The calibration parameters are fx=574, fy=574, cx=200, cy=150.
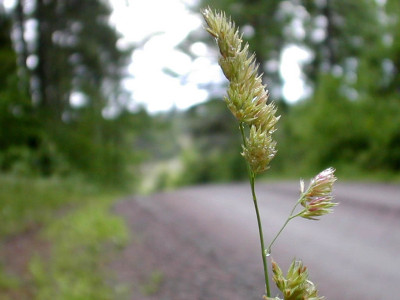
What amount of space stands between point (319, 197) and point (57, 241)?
8570 millimetres

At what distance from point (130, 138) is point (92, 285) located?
22.9 meters

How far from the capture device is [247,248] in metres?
7.25

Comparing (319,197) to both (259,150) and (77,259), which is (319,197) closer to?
(259,150)

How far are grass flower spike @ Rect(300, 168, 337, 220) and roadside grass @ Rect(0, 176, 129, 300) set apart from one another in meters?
4.62

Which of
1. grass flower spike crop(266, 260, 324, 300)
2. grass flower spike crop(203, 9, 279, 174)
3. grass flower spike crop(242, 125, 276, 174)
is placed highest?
grass flower spike crop(203, 9, 279, 174)

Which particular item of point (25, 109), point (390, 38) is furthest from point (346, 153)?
point (25, 109)

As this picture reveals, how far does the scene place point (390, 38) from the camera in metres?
17.2

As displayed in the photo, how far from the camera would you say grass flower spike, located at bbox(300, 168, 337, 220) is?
1.02m

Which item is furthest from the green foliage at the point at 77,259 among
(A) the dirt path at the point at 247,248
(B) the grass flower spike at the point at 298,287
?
(B) the grass flower spike at the point at 298,287

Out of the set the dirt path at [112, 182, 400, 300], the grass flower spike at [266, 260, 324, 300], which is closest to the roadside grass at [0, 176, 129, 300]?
the dirt path at [112, 182, 400, 300]

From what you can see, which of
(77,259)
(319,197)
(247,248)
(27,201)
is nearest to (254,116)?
(319,197)

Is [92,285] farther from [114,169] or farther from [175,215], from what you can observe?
[114,169]

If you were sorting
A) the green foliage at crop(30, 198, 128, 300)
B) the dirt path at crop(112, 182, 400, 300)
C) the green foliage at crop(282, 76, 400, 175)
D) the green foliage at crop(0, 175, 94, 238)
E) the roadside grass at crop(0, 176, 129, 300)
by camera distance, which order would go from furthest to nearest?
the green foliage at crop(282, 76, 400, 175) < the green foliage at crop(0, 175, 94, 238) < the roadside grass at crop(0, 176, 129, 300) < the green foliage at crop(30, 198, 128, 300) < the dirt path at crop(112, 182, 400, 300)

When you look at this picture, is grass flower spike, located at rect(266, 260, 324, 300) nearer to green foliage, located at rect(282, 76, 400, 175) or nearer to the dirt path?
the dirt path
